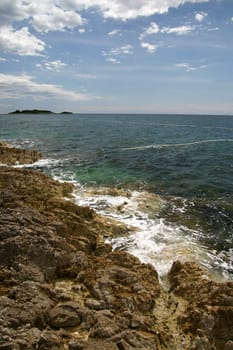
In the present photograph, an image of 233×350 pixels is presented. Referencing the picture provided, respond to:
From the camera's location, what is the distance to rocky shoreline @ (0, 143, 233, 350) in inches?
304

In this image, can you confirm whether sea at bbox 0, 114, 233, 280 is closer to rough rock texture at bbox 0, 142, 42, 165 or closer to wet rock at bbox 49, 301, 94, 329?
rough rock texture at bbox 0, 142, 42, 165

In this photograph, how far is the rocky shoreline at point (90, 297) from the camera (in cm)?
773

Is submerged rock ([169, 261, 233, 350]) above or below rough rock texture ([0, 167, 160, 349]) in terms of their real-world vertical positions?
below

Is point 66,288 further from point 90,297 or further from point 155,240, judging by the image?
point 155,240

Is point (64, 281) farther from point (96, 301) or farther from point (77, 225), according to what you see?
point (77, 225)

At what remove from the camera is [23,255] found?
10.5 metres

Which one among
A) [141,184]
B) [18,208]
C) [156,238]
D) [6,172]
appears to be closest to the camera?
[18,208]

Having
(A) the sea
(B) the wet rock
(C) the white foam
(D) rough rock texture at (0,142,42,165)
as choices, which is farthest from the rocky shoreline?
(D) rough rock texture at (0,142,42,165)

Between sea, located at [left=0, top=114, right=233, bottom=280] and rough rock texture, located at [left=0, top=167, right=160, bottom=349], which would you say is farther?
sea, located at [left=0, top=114, right=233, bottom=280]

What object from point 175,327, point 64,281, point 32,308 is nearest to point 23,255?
point 64,281

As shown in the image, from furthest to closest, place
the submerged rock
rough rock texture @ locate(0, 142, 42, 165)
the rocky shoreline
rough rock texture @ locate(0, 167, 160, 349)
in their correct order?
rough rock texture @ locate(0, 142, 42, 165) < the submerged rock < the rocky shoreline < rough rock texture @ locate(0, 167, 160, 349)

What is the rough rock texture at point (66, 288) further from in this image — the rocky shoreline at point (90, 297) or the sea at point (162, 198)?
the sea at point (162, 198)

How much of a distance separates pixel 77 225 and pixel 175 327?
22.1ft

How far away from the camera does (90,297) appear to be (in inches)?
375
